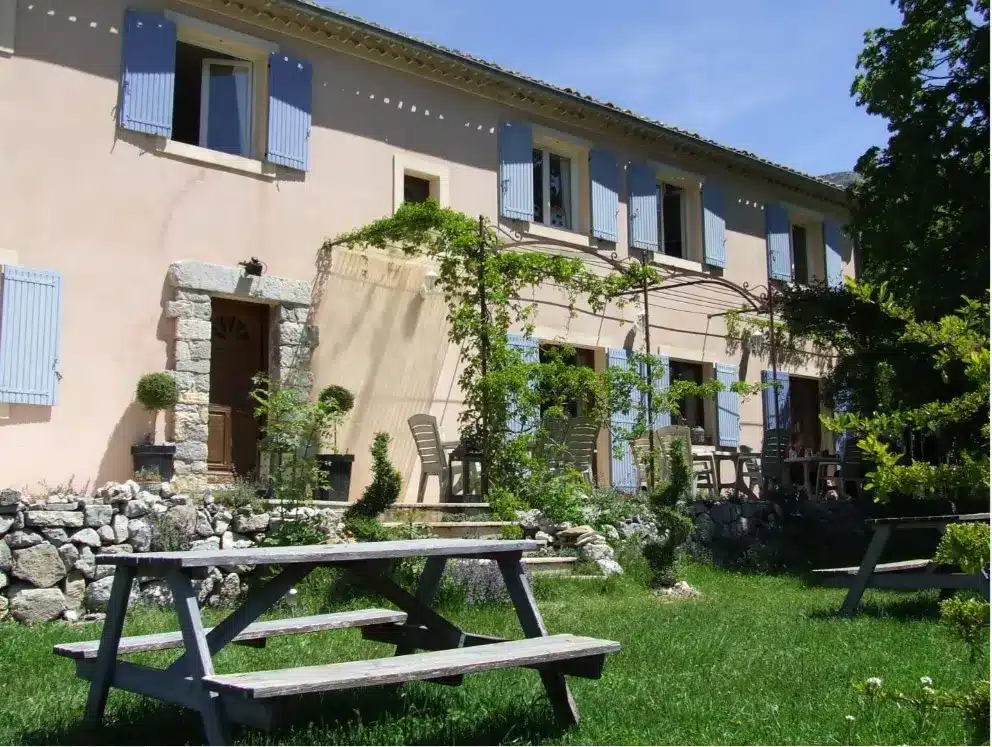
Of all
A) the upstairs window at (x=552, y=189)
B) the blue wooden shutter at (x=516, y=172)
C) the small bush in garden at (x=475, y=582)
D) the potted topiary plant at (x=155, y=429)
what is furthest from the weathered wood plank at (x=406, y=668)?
the upstairs window at (x=552, y=189)

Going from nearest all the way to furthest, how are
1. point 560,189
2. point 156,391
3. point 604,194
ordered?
→ point 156,391 < point 604,194 < point 560,189

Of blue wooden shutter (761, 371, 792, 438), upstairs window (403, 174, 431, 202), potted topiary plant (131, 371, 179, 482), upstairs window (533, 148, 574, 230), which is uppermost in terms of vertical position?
upstairs window (533, 148, 574, 230)

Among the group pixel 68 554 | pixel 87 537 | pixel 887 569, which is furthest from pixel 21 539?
pixel 887 569

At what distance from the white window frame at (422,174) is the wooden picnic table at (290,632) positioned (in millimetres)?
7258

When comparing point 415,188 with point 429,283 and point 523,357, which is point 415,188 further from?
point 523,357

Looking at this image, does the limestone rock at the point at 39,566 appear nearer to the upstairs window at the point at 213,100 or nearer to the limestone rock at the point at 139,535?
the limestone rock at the point at 139,535

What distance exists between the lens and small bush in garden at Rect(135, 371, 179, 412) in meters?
9.12

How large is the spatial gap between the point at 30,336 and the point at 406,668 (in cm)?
641

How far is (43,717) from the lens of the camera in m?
4.06

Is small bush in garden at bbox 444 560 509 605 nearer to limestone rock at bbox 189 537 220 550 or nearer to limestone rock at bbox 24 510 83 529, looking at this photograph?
limestone rock at bbox 189 537 220 550

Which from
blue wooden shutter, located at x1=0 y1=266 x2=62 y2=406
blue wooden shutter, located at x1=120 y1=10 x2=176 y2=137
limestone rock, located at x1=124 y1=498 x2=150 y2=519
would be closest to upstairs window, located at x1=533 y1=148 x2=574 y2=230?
blue wooden shutter, located at x1=120 y1=10 x2=176 y2=137

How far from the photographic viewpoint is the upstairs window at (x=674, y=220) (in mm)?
14539

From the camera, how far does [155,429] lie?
30.8ft

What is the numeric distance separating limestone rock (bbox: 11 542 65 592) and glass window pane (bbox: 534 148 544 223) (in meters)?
7.45
